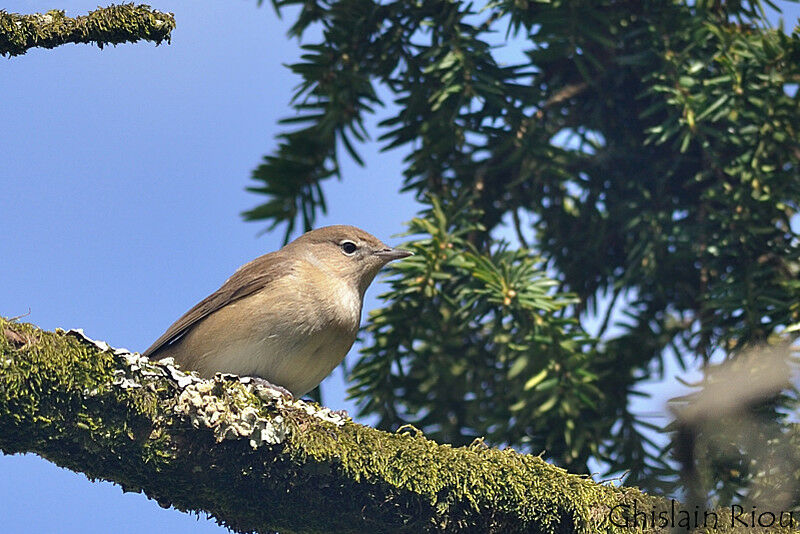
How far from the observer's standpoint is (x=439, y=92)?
4629mm

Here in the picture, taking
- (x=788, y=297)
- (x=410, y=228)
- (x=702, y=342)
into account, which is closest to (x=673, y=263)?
(x=702, y=342)

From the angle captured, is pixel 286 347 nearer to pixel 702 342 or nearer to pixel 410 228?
pixel 410 228

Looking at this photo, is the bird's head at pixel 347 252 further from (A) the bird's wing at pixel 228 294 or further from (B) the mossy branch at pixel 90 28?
(B) the mossy branch at pixel 90 28

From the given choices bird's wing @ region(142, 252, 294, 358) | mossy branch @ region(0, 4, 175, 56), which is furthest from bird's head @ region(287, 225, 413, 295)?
mossy branch @ region(0, 4, 175, 56)

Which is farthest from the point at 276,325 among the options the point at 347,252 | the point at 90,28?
the point at 90,28

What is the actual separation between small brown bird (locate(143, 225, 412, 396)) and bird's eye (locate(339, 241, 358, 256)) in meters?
0.31

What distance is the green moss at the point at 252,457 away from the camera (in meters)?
2.67

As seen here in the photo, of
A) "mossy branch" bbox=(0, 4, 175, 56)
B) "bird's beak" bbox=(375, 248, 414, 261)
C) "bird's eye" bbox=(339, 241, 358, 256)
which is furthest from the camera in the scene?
"bird's eye" bbox=(339, 241, 358, 256)

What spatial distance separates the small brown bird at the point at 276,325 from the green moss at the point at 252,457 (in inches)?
40.4

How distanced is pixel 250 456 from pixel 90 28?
4.79 feet

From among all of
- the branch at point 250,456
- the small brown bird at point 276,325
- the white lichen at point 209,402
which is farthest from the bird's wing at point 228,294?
the white lichen at point 209,402

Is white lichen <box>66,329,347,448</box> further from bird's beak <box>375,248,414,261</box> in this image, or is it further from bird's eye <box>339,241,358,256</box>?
bird's eye <box>339,241,358,256</box>

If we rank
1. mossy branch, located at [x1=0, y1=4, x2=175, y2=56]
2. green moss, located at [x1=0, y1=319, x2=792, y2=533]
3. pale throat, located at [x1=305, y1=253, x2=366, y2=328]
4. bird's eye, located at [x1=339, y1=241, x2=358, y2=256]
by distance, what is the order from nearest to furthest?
mossy branch, located at [x1=0, y1=4, x2=175, y2=56], green moss, located at [x1=0, y1=319, x2=792, y2=533], pale throat, located at [x1=305, y1=253, x2=366, y2=328], bird's eye, located at [x1=339, y1=241, x2=358, y2=256]

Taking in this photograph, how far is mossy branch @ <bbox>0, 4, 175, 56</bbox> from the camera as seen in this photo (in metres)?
2.48
